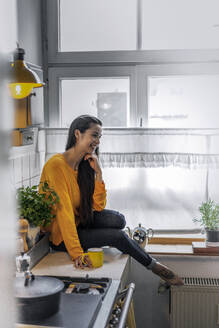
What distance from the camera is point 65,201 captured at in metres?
2.06

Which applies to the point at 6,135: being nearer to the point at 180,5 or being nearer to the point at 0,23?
the point at 0,23

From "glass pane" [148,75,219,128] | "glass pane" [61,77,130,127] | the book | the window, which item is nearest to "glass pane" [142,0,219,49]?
the window

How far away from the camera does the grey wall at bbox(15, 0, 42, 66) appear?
237 centimetres

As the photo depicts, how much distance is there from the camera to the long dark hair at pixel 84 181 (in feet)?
7.35

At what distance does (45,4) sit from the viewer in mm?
2676

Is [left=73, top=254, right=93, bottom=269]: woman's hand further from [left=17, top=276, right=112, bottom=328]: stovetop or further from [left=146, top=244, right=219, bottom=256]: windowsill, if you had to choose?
Answer: [left=146, top=244, right=219, bottom=256]: windowsill

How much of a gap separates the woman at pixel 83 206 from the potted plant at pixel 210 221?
1.18ft

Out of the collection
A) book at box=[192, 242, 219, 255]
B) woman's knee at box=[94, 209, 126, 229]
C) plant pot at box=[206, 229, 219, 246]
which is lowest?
book at box=[192, 242, 219, 255]

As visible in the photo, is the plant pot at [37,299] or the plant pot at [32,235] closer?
the plant pot at [37,299]

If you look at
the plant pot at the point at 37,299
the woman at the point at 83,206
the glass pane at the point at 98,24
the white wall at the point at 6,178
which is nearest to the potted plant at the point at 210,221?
the woman at the point at 83,206

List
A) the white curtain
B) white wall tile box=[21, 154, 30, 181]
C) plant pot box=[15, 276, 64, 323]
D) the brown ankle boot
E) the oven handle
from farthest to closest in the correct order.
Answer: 1. the white curtain
2. white wall tile box=[21, 154, 30, 181]
3. the brown ankle boot
4. the oven handle
5. plant pot box=[15, 276, 64, 323]

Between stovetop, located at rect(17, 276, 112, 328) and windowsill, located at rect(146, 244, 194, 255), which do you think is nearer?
stovetop, located at rect(17, 276, 112, 328)

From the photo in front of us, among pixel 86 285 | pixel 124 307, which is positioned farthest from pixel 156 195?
pixel 124 307

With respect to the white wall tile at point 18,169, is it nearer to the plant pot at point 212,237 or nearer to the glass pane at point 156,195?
the glass pane at point 156,195
